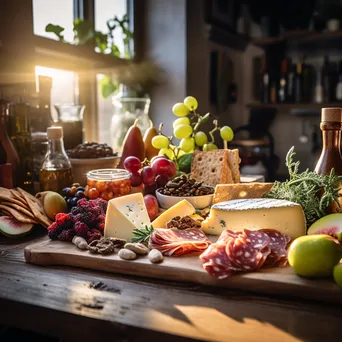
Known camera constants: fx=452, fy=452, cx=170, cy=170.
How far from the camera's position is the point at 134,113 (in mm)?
2262

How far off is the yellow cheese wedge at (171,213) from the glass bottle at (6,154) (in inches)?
20.4

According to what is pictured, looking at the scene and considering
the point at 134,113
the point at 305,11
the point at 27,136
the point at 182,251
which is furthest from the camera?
the point at 305,11

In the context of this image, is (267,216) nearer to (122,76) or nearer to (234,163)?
(234,163)

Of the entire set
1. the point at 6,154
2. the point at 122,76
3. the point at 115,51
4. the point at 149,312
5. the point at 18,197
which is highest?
the point at 115,51

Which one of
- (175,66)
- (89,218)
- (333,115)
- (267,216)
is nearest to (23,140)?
(89,218)

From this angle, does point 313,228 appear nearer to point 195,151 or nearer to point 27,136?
point 195,151

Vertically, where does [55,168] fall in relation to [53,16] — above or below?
below

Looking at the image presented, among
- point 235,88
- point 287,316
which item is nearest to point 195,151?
point 287,316

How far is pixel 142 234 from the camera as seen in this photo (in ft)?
3.56

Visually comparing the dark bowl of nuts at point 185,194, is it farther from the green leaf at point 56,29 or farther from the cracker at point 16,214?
the green leaf at point 56,29

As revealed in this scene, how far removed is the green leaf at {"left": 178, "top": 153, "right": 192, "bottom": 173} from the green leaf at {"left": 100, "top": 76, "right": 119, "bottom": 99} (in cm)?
112

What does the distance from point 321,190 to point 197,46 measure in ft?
6.65

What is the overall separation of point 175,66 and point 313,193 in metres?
1.91

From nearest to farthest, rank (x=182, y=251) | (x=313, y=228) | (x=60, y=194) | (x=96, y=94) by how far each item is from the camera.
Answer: (x=182, y=251)
(x=313, y=228)
(x=60, y=194)
(x=96, y=94)
